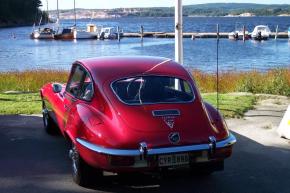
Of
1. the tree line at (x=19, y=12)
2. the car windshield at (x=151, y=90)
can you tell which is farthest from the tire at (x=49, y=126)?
the tree line at (x=19, y=12)

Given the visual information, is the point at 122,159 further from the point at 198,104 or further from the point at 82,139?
the point at 198,104

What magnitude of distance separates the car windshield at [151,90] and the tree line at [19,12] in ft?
510

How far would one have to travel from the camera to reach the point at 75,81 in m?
7.87

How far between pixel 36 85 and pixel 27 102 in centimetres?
629

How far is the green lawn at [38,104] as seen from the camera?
38.6 feet

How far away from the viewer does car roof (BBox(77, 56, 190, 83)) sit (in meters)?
7.03

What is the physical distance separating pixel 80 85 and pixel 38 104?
578 centimetres

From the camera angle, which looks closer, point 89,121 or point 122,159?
point 122,159

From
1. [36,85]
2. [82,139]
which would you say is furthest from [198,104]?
[36,85]

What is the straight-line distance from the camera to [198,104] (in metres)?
6.82

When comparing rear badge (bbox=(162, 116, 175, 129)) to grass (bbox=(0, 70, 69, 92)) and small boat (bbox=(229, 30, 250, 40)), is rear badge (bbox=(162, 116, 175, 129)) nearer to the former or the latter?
grass (bbox=(0, 70, 69, 92))

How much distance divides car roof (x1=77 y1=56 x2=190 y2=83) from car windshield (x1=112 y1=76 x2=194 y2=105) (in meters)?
0.09

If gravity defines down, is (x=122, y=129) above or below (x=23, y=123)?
above

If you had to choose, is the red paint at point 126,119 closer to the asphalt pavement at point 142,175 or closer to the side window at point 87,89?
the side window at point 87,89
